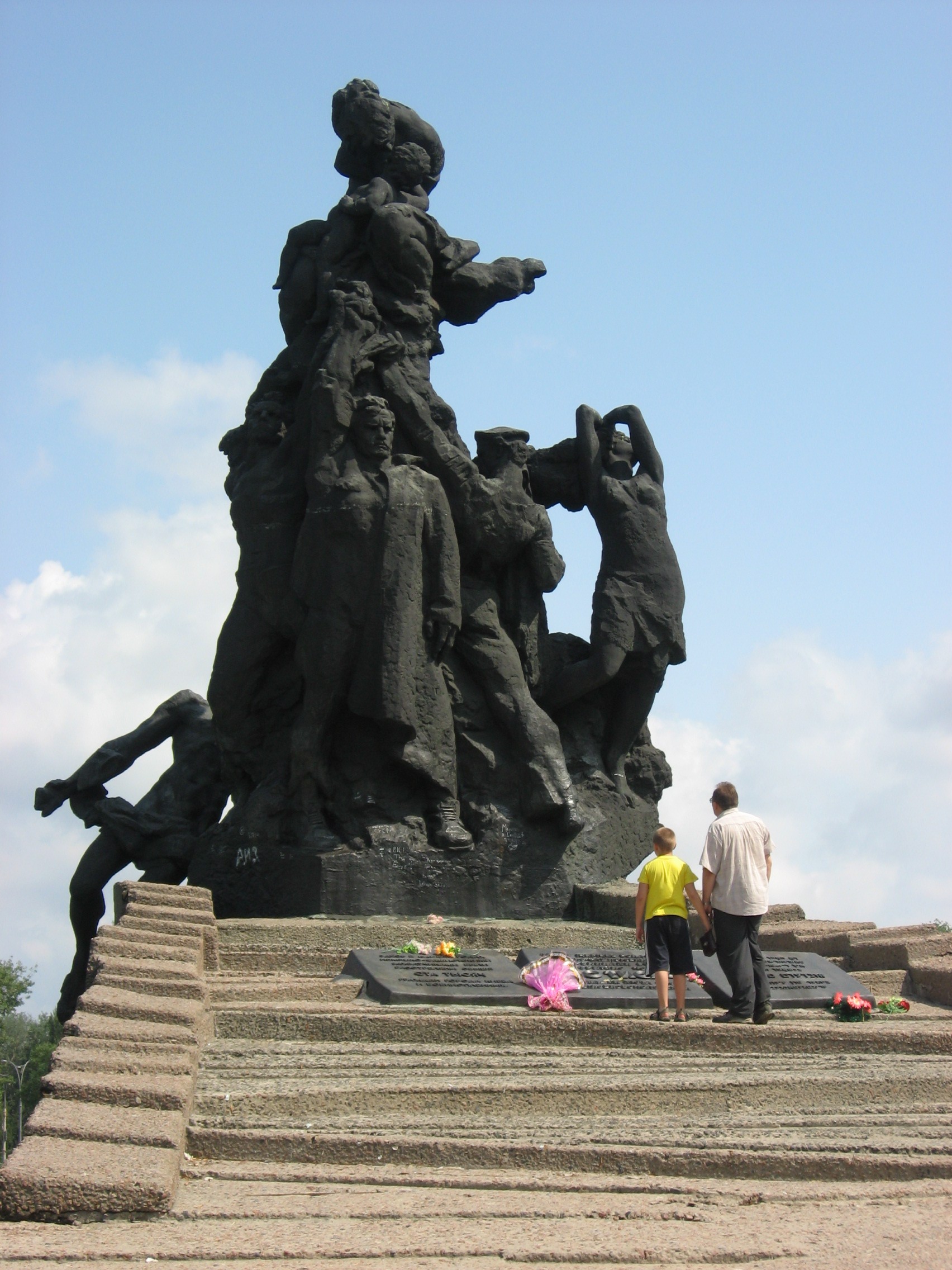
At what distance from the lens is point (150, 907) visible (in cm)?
752

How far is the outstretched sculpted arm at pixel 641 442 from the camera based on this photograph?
10.3 m

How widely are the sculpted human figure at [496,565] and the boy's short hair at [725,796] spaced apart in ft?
9.89

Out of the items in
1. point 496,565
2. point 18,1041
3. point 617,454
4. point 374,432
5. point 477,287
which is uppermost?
point 477,287

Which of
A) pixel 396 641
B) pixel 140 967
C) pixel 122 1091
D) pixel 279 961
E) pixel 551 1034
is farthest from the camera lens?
pixel 396 641

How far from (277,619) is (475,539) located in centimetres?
136

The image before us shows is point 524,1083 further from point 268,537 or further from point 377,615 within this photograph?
point 268,537

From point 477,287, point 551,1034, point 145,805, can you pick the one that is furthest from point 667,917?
point 477,287

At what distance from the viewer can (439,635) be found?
9.30 meters

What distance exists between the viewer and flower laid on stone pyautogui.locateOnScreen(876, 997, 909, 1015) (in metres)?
6.54

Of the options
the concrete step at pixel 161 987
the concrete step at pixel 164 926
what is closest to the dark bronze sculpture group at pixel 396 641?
the concrete step at pixel 164 926

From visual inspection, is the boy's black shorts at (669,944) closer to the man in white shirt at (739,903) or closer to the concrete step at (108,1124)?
the man in white shirt at (739,903)

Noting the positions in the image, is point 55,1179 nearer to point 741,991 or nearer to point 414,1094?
point 414,1094

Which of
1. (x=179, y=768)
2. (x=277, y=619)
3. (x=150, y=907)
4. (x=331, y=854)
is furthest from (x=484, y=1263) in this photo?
(x=179, y=768)

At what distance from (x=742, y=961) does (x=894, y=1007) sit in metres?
1.04
